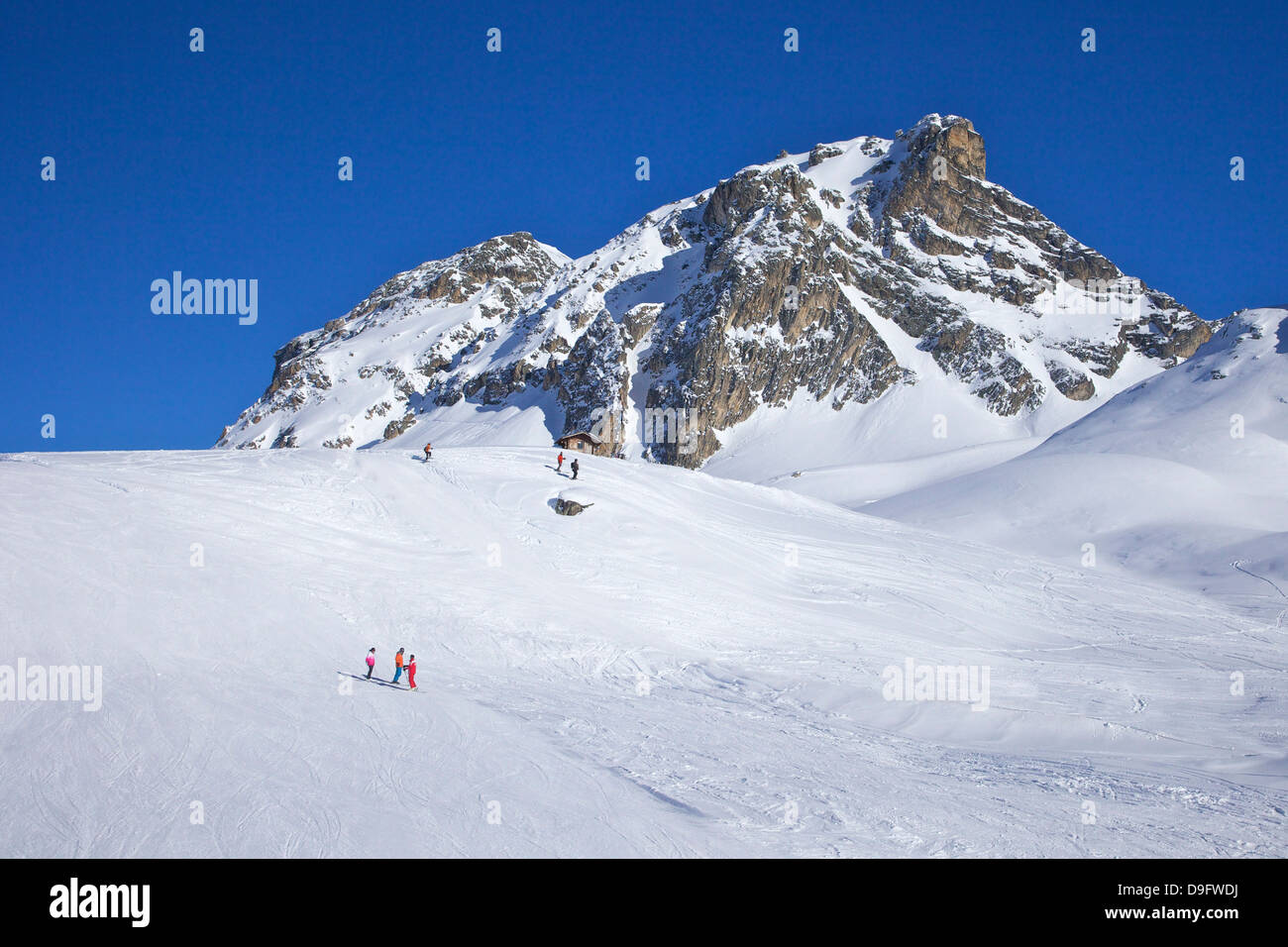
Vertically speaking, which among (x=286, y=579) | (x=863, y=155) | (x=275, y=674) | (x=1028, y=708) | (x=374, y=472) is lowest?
(x=1028, y=708)

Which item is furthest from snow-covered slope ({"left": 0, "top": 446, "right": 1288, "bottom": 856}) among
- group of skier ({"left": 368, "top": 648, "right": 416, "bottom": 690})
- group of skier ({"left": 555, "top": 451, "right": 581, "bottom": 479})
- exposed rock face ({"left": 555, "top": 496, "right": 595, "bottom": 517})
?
group of skier ({"left": 555, "top": 451, "right": 581, "bottom": 479})

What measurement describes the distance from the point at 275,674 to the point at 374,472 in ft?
49.0

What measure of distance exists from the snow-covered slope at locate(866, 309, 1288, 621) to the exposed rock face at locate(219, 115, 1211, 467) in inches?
1945

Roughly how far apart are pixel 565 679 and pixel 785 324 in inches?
4370

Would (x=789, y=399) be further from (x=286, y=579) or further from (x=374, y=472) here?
(x=286, y=579)

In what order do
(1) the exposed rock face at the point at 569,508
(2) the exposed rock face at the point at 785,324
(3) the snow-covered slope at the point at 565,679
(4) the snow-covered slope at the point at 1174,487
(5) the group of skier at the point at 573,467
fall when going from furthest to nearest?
(2) the exposed rock face at the point at 785,324, (4) the snow-covered slope at the point at 1174,487, (5) the group of skier at the point at 573,467, (1) the exposed rock face at the point at 569,508, (3) the snow-covered slope at the point at 565,679

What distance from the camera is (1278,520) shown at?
4391 centimetres

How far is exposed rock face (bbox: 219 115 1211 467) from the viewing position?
119 metres

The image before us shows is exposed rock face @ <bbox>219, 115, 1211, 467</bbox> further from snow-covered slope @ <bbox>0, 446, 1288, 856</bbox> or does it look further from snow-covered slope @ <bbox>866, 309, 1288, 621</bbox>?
snow-covered slope @ <bbox>0, 446, 1288, 856</bbox>

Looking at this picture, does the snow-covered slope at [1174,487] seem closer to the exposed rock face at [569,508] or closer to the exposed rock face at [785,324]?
the exposed rock face at [569,508]

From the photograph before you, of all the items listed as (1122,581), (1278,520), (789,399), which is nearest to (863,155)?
(789,399)

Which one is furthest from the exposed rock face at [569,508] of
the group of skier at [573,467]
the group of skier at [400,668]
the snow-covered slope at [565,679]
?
the group of skier at [400,668]

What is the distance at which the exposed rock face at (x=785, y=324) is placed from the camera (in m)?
119

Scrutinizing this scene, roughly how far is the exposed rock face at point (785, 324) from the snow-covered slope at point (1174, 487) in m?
49.4
